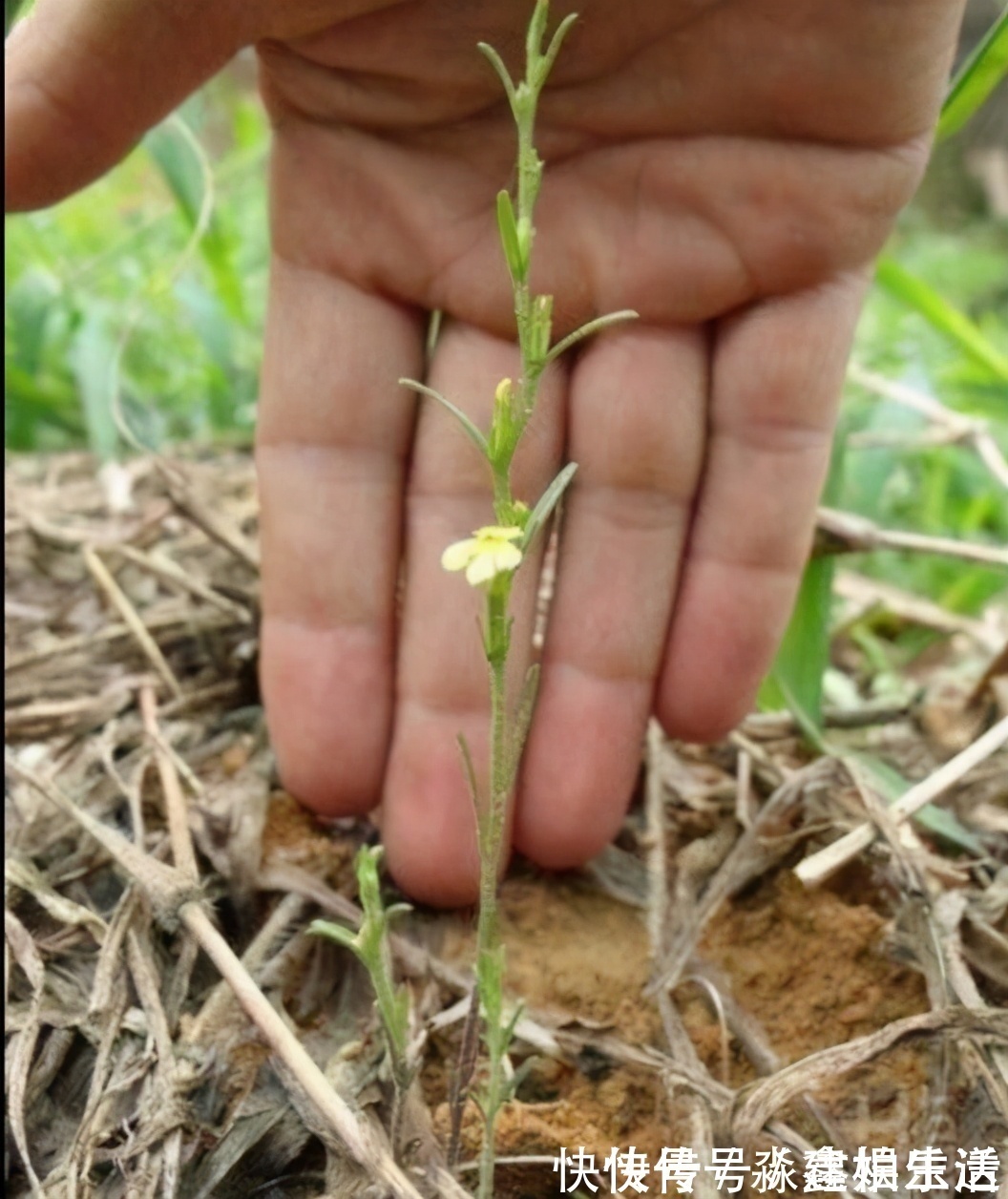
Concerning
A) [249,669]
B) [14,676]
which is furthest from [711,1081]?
[14,676]

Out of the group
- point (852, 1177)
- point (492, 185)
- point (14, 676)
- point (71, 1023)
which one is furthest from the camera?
point (14, 676)

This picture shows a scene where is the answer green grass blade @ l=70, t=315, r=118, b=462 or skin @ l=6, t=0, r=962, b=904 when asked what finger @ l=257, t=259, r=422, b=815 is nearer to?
skin @ l=6, t=0, r=962, b=904

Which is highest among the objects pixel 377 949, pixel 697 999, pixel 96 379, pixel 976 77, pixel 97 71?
pixel 976 77

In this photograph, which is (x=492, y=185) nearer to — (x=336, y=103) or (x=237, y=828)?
(x=336, y=103)

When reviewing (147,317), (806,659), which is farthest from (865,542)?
(147,317)

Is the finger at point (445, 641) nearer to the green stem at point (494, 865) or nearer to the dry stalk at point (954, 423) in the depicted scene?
the green stem at point (494, 865)

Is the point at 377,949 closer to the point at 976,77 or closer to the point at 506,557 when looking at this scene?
the point at 506,557
